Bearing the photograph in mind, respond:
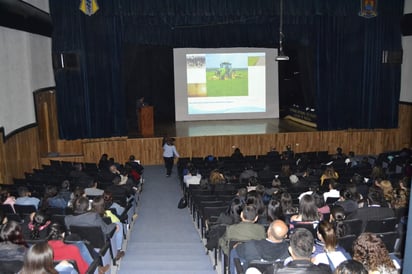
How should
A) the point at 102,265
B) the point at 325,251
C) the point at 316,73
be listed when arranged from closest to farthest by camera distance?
the point at 325,251
the point at 102,265
the point at 316,73

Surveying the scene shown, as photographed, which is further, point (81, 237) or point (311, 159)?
point (311, 159)

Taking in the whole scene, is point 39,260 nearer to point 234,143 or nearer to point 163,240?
point 163,240

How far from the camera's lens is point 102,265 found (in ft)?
19.0

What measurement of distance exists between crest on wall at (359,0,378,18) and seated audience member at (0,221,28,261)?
47.8ft

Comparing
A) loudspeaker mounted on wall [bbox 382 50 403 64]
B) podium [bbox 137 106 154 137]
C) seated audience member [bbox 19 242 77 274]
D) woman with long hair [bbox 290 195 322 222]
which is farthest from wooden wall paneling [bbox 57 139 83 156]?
seated audience member [bbox 19 242 77 274]

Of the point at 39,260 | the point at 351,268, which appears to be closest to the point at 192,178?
the point at 39,260

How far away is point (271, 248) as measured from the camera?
15.7ft

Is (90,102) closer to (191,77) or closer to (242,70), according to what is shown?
(191,77)

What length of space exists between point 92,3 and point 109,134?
14.9ft

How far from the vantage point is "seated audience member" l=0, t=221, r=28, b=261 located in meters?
4.91

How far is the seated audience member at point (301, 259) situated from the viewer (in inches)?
152

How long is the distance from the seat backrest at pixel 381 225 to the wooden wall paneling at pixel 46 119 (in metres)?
10.7

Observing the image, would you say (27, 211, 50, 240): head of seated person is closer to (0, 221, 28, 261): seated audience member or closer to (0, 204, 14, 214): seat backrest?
(0, 221, 28, 261): seated audience member

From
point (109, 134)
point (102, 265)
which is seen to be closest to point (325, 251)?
point (102, 265)
